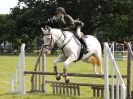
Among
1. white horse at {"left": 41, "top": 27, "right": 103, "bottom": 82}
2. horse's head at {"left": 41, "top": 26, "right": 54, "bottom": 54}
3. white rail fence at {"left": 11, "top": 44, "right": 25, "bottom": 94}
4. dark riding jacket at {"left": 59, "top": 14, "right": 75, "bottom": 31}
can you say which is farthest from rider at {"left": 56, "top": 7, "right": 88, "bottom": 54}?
white rail fence at {"left": 11, "top": 44, "right": 25, "bottom": 94}

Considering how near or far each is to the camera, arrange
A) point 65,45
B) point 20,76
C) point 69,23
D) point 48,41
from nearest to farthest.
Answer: point 48,41, point 65,45, point 69,23, point 20,76

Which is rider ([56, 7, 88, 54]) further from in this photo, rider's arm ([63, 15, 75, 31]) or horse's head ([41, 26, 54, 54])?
horse's head ([41, 26, 54, 54])

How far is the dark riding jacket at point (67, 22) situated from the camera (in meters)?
11.4

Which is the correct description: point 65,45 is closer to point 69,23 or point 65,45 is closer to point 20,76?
point 69,23

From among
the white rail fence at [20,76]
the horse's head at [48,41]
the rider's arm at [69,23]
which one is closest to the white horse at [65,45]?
the horse's head at [48,41]

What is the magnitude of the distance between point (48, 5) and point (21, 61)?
44.8 meters

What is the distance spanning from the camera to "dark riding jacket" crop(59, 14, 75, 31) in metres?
11.4

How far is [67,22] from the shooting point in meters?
11.6

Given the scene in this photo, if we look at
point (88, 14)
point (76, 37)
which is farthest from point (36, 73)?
point (88, 14)

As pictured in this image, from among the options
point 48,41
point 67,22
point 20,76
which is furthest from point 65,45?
point 20,76

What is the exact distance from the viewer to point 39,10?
2222 inches

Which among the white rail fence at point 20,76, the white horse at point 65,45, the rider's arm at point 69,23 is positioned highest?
the rider's arm at point 69,23

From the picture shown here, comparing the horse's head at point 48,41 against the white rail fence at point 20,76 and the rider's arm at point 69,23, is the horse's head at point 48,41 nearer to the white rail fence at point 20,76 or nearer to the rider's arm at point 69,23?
the rider's arm at point 69,23

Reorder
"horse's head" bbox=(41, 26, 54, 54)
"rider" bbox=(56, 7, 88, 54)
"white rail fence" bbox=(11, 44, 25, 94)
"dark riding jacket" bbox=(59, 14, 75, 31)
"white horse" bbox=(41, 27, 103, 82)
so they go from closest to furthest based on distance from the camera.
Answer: "horse's head" bbox=(41, 26, 54, 54), "white horse" bbox=(41, 27, 103, 82), "rider" bbox=(56, 7, 88, 54), "dark riding jacket" bbox=(59, 14, 75, 31), "white rail fence" bbox=(11, 44, 25, 94)
